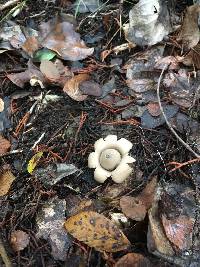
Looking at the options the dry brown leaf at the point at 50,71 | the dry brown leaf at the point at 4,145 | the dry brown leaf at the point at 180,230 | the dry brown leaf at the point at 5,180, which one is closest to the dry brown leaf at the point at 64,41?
the dry brown leaf at the point at 50,71

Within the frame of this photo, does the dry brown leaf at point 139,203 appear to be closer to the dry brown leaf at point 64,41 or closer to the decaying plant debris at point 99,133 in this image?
the decaying plant debris at point 99,133

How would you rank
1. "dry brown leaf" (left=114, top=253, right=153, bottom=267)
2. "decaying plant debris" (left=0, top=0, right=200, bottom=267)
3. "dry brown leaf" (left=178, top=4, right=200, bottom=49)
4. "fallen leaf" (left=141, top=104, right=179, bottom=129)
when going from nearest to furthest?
"dry brown leaf" (left=114, top=253, right=153, bottom=267) → "decaying plant debris" (left=0, top=0, right=200, bottom=267) → "fallen leaf" (left=141, top=104, right=179, bottom=129) → "dry brown leaf" (left=178, top=4, right=200, bottom=49)

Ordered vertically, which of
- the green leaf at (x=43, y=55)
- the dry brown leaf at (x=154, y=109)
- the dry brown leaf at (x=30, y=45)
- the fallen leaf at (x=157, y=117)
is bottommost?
the fallen leaf at (x=157, y=117)

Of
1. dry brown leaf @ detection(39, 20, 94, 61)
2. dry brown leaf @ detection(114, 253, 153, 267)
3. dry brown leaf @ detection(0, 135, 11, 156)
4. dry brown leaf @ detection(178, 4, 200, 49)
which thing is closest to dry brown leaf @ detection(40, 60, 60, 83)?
dry brown leaf @ detection(39, 20, 94, 61)

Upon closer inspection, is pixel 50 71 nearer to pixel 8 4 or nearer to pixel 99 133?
pixel 99 133

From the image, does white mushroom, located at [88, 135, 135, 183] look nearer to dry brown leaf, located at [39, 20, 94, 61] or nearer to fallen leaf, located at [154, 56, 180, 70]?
fallen leaf, located at [154, 56, 180, 70]

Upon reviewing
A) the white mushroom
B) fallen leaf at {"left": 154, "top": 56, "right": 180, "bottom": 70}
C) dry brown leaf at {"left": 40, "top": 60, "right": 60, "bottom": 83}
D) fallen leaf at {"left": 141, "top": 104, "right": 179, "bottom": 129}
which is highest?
dry brown leaf at {"left": 40, "top": 60, "right": 60, "bottom": 83}

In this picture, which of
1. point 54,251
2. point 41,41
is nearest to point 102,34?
point 41,41
